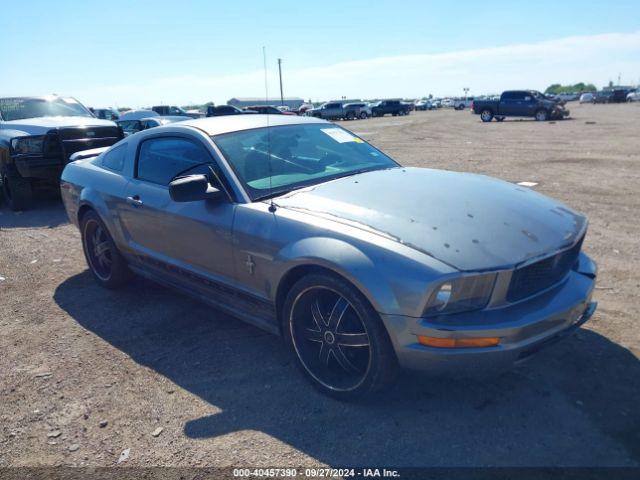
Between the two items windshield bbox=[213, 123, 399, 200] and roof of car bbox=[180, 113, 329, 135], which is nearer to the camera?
windshield bbox=[213, 123, 399, 200]

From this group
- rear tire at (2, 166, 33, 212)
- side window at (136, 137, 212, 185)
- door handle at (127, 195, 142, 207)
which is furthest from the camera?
rear tire at (2, 166, 33, 212)

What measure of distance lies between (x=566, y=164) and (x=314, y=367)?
980 centimetres

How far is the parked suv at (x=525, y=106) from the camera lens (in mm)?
29422

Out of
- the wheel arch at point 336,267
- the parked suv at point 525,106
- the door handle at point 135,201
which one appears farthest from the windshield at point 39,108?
the parked suv at point 525,106

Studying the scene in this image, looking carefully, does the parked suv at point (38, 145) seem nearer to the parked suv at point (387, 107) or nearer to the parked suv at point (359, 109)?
the parked suv at point (359, 109)

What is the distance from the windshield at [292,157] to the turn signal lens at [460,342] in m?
1.43

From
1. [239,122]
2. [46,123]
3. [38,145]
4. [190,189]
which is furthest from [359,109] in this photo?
[190,189]

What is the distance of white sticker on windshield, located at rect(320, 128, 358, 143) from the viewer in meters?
4.12

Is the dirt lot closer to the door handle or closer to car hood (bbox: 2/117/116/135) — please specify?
the door handle

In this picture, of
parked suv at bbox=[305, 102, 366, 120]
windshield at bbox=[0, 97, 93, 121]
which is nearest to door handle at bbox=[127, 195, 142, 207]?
windshield at bbox=[0, 97, 93, 121]

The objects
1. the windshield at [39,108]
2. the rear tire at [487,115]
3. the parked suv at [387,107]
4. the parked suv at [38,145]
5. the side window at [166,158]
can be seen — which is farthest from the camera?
the parked suv at [387,107]

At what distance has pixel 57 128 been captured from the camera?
27.1ft

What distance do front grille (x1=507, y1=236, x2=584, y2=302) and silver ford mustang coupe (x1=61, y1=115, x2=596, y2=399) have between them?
1 cm

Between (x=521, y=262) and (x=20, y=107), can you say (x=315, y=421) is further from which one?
(x=20, y=107)
